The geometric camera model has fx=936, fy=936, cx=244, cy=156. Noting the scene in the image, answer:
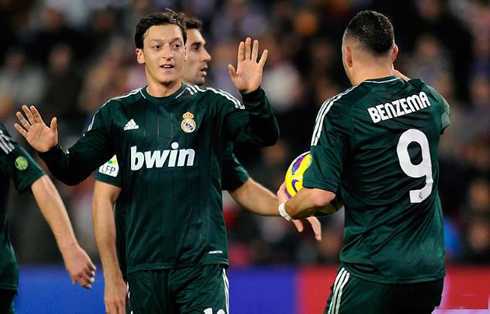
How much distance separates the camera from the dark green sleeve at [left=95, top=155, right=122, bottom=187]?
656 cm

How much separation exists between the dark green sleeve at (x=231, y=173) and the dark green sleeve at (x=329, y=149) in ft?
3.74

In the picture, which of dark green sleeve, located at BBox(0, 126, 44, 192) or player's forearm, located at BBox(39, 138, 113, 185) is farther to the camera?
dark green sleeve, located at BBox(0, 126, 44, 192)

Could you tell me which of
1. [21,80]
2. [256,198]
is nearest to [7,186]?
[256,198]

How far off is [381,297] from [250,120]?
1.29 metres

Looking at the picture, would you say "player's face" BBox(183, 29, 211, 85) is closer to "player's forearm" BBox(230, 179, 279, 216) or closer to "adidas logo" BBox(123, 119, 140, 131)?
"player's forearm" BBox(230, 179, 279, 216)

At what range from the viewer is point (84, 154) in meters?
5.96

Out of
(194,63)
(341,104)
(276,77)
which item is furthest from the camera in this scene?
(276,77)

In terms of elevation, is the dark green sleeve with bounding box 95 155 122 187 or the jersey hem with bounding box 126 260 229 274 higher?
the dark green sleeve with bounding box 95 155 122 187

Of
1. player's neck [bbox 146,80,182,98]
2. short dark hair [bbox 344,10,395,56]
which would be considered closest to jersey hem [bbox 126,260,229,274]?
player's neck [bbox 146,80,182,98]

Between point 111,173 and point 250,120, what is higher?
point 250,120

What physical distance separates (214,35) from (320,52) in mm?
1771

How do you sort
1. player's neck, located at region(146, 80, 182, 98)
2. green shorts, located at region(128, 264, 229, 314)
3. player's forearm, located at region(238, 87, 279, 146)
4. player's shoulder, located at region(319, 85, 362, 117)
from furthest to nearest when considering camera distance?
player's neck, located at region(146, 80, 182, 98)
green shorts, located at region(128, 264, 229, 314)
player's forearm, located at region(238, 87, 279, 146)
player's shoulder, located at region(319, 85, 362, 117)

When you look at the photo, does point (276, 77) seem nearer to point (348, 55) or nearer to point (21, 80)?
point (21, 80)

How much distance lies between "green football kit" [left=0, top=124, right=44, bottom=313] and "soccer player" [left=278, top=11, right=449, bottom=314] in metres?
1.88
